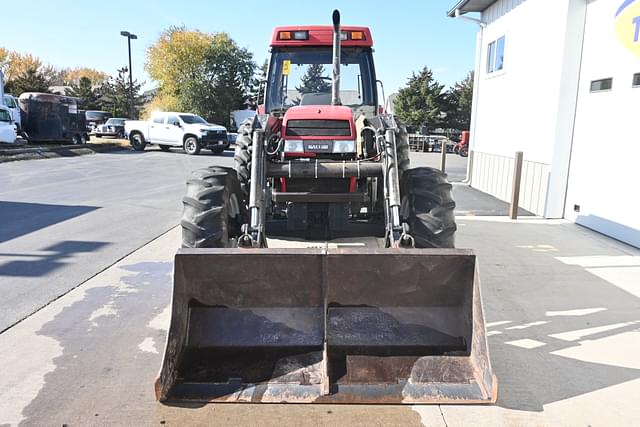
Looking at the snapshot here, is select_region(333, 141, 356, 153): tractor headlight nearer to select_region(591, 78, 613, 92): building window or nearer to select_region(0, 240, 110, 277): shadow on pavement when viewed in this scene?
select_region(0, 240, 110, 277): shadow on pavement

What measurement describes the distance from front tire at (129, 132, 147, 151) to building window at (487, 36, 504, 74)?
A: 17680mm

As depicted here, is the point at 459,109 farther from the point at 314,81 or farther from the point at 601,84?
the point at 314,81

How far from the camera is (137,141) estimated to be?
80.6 feet

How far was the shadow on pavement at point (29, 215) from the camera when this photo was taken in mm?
7402

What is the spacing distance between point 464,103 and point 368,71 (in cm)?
3683

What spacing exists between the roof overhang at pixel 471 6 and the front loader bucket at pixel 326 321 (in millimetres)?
10514

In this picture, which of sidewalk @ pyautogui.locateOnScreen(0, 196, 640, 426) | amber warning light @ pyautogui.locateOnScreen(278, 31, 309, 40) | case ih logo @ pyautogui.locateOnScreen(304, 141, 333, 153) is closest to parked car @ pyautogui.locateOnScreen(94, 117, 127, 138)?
sidewalk @ pyautogui.locateOnScreen(0, 196, 640, 426)

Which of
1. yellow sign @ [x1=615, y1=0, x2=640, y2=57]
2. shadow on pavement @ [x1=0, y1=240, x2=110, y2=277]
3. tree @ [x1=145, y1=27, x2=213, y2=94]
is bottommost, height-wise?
shadow on pavement @ [x1=0, y1=240, x2=110, y2=277]

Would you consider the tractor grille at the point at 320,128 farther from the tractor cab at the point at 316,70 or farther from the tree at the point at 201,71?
the tree at the point at 201,71

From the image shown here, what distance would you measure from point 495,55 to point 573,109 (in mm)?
3982

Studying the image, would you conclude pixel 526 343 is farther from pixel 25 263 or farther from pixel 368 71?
pixel 25 263

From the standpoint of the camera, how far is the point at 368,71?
5895mm

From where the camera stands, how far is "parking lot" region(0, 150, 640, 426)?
2.97 m

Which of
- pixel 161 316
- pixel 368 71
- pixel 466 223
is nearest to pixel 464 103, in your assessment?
pixel 466 223
